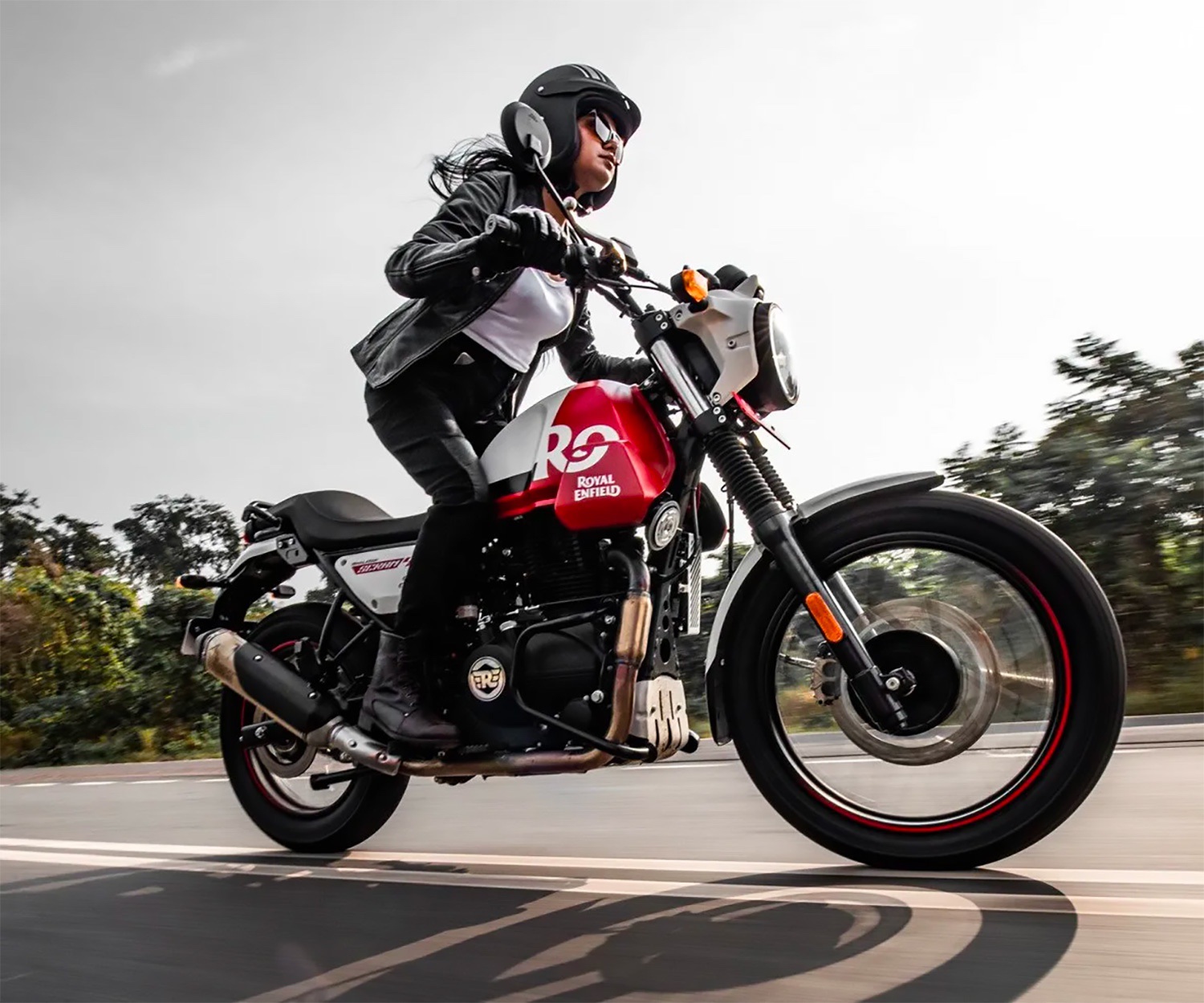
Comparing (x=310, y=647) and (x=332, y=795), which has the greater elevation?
(x=310, y=647)

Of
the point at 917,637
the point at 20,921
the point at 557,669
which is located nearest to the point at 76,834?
the point at 20,921

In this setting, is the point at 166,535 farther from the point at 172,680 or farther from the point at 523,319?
the point at 523,319

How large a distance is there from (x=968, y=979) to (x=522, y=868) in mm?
1575

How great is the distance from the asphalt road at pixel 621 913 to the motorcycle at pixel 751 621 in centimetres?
24

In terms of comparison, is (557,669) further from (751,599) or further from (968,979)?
(968,979)

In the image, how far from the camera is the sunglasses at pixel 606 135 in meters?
3.38

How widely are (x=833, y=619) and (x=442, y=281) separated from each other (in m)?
1.28

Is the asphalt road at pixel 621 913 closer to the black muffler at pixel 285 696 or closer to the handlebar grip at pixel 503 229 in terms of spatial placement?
the black muffler at pixel 285 696

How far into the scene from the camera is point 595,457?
120 inches

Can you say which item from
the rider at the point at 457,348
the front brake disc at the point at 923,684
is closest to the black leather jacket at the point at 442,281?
the rider at the point at 457,348

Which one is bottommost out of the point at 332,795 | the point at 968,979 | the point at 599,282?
the point at 968,979

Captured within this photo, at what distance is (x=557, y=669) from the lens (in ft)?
10.2

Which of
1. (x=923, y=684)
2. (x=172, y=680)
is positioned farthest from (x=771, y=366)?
(x=172, y=680)

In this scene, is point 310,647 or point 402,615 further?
point 310,647
